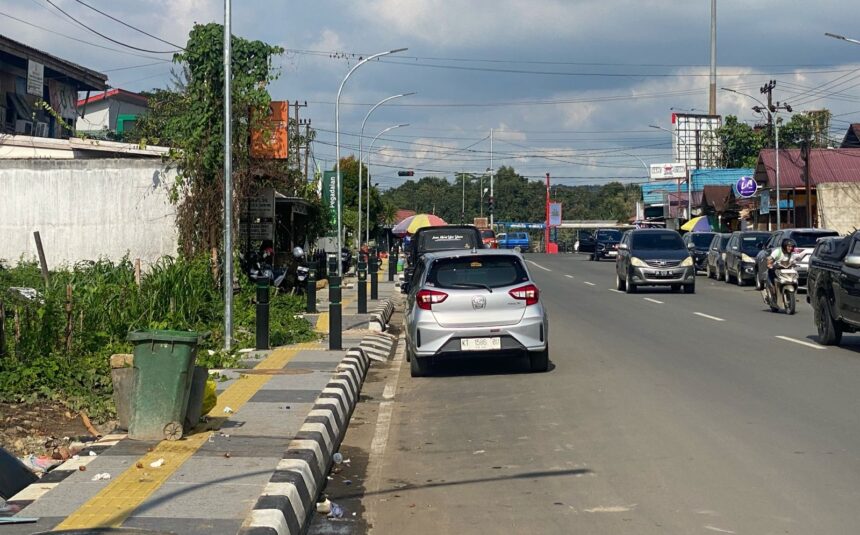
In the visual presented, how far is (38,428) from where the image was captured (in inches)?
425

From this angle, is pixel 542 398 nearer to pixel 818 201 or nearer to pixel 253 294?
pixel 253 294

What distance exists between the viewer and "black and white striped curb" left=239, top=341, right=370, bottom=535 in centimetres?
639

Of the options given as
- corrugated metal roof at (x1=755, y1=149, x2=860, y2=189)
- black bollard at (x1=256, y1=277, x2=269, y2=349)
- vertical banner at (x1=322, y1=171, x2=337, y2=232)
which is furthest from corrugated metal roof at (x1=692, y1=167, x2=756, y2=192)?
black bollard at (x1=256, y1=277, x2=269, y2=349)

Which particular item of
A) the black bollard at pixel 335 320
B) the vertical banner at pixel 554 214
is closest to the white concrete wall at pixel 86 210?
the black bollard at pixel 335 320

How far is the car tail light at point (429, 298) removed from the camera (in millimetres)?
14211

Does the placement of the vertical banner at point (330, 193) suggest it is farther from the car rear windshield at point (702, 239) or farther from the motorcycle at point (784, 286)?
the motorcycle at point (784, 286)

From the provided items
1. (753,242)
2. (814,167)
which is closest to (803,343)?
(753,242)

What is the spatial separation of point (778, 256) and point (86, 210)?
51.6ft

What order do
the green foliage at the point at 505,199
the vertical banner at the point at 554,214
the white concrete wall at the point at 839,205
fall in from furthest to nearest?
the green foliage at the point at 505,199 < the vertical banner at the point at 554,214 < the white concrete wall at the point at 839,205

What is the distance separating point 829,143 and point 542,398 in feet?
244

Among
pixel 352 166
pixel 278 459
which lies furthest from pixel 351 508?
pixel 352 166

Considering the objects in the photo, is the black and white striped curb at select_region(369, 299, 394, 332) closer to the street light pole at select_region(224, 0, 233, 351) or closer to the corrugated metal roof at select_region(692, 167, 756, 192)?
the street light pole at select_region(224, 0, 233, 351)

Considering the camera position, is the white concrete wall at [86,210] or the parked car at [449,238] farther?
the parked car at [449,238]

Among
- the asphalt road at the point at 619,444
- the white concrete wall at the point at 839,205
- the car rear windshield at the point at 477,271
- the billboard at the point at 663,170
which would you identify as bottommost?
the asphalt road at the point at 619,444
